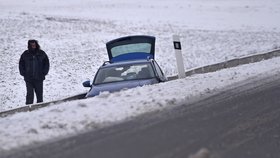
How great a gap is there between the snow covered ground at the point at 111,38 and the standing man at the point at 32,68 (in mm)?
2258

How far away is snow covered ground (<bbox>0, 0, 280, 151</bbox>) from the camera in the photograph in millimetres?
8727

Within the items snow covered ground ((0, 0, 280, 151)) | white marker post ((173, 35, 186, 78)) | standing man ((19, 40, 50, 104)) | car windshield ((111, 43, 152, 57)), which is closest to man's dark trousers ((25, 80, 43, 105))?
standing man ((19, 40, 50, 104))

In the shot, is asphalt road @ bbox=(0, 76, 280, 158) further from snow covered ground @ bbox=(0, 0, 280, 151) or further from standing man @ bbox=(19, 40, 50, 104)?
standing man @ bbox=(19, 40, 50, 104)

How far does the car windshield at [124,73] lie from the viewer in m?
12.6

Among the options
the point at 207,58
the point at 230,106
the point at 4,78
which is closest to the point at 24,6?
the point at 207,58

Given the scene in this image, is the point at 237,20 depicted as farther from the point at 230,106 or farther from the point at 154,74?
the point at 230,106

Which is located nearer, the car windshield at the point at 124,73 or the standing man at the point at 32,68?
the car windshield at the point at 124,73

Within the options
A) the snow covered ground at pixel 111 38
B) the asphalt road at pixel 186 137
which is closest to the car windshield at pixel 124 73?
the snow covered ground at pixel 111 38

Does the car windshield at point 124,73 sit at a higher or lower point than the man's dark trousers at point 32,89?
higher

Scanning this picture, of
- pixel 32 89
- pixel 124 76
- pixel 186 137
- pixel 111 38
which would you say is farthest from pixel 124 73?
pixel 111 38

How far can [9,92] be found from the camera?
63.0ft

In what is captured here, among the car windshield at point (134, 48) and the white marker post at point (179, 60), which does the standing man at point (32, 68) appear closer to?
the car windshield at point (134, 48)

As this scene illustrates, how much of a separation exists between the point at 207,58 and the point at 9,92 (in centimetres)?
1336

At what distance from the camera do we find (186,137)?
722cm
